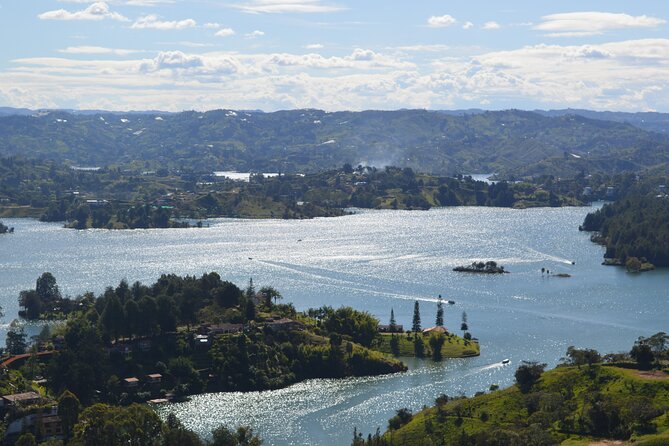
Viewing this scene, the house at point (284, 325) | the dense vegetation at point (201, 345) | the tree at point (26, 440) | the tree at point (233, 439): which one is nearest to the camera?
the tree at point (233, 439)

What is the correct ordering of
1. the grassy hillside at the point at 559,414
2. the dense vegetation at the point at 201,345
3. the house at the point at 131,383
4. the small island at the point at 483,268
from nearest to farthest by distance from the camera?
the grassy hillside at the point at 559,414, the house at the point at 131,383, the dense vegetation at the point at 201,345, the small island at the point at 483,268

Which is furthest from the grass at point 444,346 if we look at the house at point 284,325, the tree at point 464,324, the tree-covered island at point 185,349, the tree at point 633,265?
the tree at point 633,265

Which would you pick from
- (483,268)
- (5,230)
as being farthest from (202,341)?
(5,230)

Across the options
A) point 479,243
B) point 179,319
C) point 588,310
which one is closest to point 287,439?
point 179,319

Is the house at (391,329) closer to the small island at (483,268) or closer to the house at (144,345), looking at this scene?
the house at (144,345)

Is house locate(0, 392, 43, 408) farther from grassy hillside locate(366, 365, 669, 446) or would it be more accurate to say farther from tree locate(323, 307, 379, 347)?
tree locate(323, 307, 379, 347)
